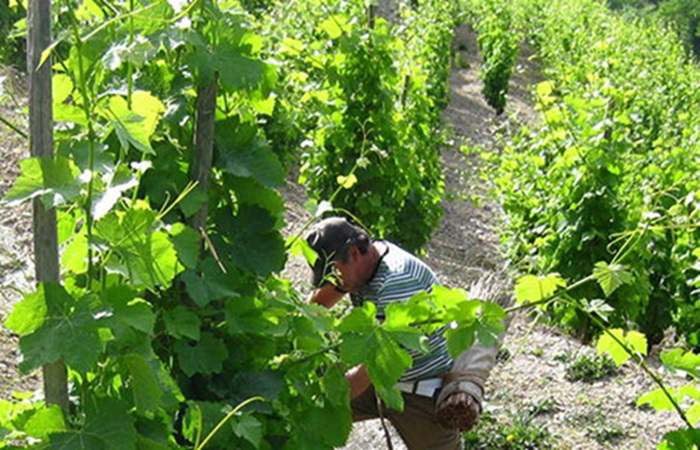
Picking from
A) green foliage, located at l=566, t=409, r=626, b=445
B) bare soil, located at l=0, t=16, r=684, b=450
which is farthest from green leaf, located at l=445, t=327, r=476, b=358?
green foliage, located at l=566, t=409, r=626, b=445

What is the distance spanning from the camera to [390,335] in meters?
2.06

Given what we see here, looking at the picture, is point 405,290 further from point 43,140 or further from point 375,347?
point 43,140

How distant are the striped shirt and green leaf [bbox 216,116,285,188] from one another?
141cm

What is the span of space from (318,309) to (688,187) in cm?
516

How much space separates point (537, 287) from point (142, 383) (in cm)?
88

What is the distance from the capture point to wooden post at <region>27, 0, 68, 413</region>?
1.60 metres

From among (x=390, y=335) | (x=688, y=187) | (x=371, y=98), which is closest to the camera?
(x=390, y=335)

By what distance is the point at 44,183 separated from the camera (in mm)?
1644

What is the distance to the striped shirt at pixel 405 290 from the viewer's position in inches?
146

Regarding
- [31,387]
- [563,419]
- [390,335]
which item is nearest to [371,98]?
[563,419]

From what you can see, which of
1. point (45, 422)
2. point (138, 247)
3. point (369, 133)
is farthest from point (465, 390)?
point (369, 133)

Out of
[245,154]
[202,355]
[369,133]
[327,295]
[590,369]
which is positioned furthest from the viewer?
[369,133]

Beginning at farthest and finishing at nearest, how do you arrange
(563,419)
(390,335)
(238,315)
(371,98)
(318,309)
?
(371,98) < (563,419) < (318,309) < (238,315) < (390,335)

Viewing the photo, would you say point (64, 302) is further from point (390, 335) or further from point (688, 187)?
point (688, 187)
